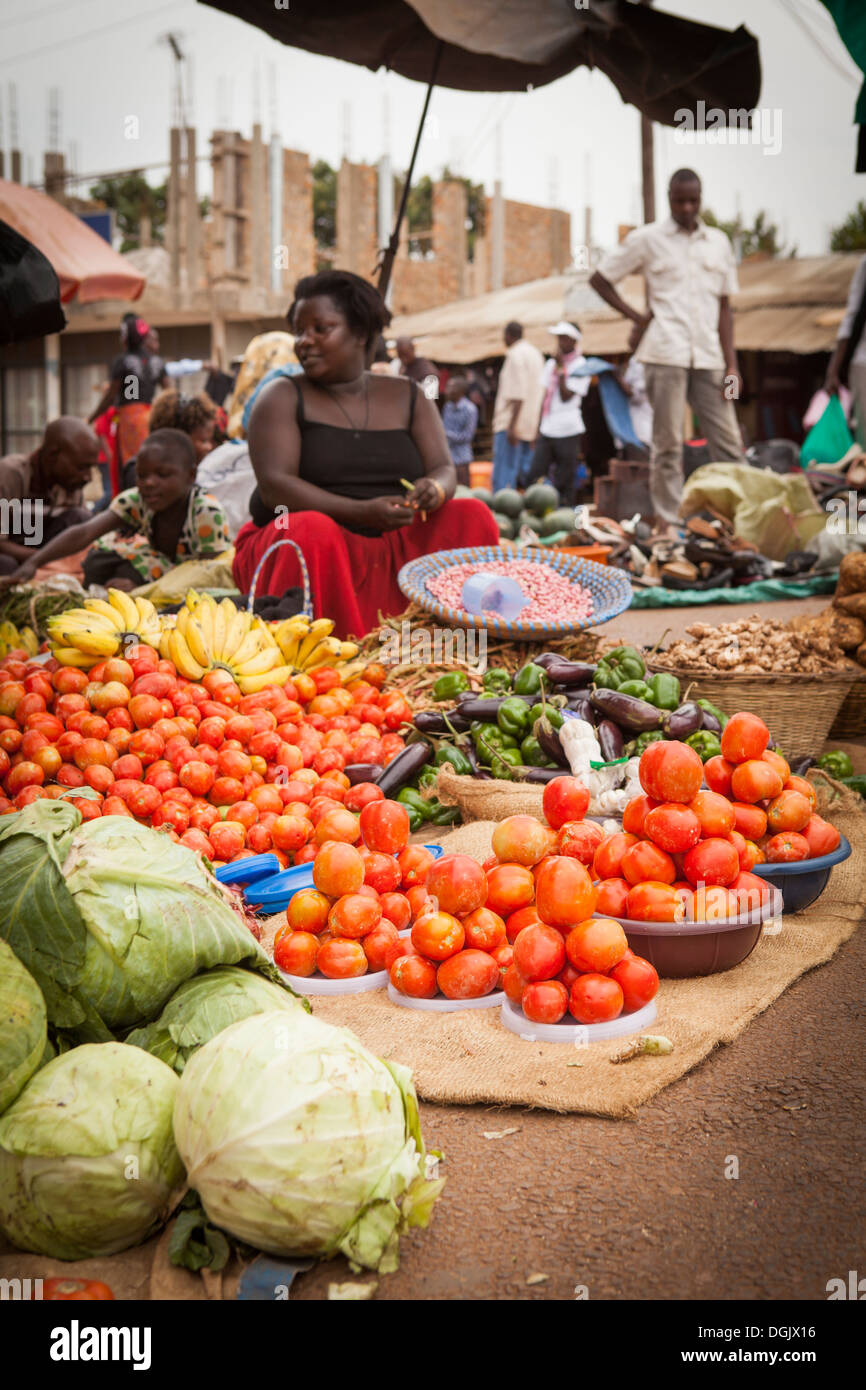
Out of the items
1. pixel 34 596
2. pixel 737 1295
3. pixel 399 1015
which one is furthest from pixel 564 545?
pixel 737 1295

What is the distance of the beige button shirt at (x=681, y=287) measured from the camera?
819 centimetres

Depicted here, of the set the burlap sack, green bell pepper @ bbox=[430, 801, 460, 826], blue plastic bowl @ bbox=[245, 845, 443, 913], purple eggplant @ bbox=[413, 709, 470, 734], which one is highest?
purple eggplant @ bbox=[413, 709, 470, 734]

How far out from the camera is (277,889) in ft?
10.00

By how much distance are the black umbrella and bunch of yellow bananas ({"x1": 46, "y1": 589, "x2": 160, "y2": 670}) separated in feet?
8.90

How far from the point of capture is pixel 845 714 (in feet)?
15.3

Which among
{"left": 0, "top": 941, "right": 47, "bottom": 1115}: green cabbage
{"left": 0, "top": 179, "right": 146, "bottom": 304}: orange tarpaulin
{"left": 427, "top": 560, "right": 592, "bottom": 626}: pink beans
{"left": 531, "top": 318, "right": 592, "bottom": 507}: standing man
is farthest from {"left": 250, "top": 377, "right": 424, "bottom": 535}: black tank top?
{"left": 531, "top": 318, "right": 592, "bottom": 507}: standing man

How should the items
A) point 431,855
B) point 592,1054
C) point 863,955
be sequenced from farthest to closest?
point 431,855 → point 863,955 → point 592,1054

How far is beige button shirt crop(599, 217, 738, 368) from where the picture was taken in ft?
26.9

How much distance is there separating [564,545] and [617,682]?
18.2 ft

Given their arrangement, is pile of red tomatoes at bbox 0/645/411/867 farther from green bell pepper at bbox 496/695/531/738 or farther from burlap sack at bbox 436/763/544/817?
green bell pepper at bbox 496/695/531/738

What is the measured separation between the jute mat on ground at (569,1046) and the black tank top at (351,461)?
127 inches

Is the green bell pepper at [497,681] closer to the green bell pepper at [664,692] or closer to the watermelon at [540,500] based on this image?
the green bell pepper at [664,692]

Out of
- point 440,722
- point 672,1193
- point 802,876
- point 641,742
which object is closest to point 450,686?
point 440,722

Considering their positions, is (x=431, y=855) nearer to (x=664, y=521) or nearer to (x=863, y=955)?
(x=863, y=955)
